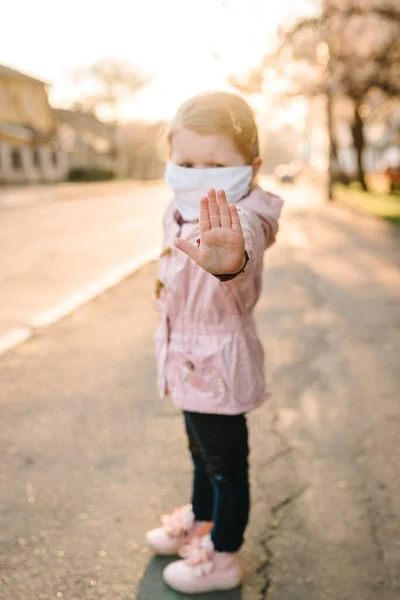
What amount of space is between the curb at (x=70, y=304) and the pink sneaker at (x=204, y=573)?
2.75 m

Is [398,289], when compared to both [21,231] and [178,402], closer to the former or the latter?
[178,402]

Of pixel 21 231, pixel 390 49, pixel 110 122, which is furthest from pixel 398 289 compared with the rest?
pixel 110 122

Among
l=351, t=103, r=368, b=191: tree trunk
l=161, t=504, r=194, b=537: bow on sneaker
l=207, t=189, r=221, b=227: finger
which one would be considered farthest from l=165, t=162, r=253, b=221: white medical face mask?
l=351, t=103, r=368, b=191: tree trunk

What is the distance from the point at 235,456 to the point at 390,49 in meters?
17.2

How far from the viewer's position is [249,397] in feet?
6.61

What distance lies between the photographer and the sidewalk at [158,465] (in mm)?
2176

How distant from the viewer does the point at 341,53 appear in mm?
20922

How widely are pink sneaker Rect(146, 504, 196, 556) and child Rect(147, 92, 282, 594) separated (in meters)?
0.11

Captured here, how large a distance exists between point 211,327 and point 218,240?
463 mm

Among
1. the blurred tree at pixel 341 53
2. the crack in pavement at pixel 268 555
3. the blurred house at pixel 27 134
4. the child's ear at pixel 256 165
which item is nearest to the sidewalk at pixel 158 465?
the crack in pavement at pixel 268 555

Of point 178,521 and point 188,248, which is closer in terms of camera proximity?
point 188,248

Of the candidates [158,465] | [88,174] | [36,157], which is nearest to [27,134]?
[36,157]

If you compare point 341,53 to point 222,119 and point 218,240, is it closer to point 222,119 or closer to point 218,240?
point 222,119

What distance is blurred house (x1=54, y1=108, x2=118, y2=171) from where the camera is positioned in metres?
53.0
